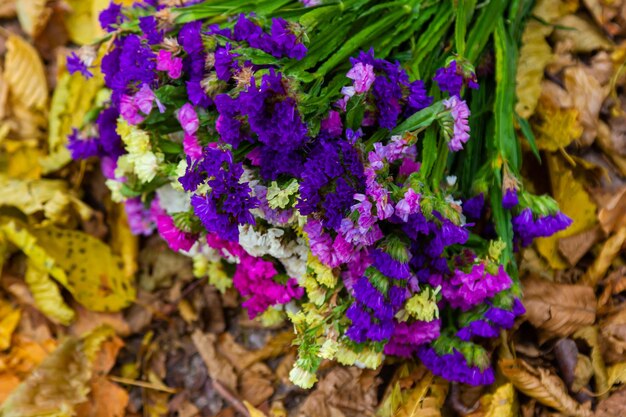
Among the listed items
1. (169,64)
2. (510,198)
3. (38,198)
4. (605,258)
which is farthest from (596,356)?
(38,198)

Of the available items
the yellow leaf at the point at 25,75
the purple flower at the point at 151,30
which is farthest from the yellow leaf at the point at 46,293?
the purple flower at the point at 151,30

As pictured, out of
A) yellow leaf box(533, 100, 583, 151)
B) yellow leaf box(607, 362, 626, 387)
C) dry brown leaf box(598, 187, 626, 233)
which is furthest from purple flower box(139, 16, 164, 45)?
yellow leaf box(607, 362, 626, 387)

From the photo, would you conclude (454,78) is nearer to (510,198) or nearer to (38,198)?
(510,198)

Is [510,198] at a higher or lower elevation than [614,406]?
higher

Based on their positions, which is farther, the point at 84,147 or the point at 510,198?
the point at 84,147

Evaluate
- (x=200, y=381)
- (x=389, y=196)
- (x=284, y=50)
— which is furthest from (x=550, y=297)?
(x=200, y=381)
